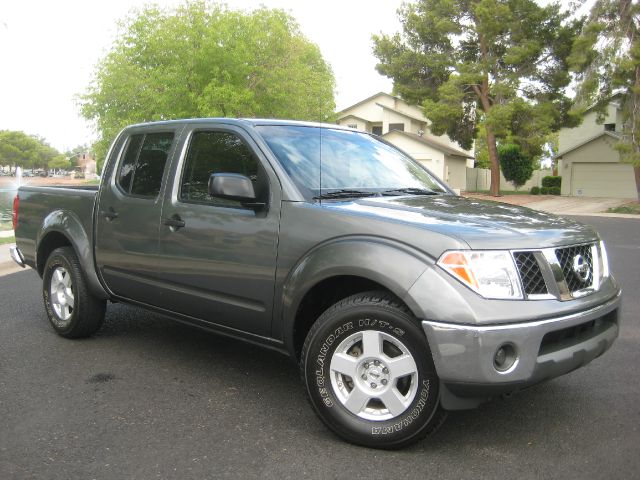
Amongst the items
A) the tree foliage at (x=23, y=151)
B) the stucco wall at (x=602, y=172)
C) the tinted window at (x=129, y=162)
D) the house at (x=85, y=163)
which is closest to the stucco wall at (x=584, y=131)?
the stucco wall at (x=602, y=172)

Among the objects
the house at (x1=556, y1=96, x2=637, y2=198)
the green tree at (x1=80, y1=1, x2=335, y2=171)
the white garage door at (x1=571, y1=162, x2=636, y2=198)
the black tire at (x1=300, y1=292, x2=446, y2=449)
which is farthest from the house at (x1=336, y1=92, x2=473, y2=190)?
the black tire at (x1=300, y1=292, x2=446, y2=449)

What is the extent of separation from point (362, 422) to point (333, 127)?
7.63 ft

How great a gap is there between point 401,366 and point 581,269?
3.70ft

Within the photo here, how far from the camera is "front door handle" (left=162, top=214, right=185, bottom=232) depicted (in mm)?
4215

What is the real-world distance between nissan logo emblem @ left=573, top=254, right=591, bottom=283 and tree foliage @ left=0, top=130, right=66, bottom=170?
95472 millimetres

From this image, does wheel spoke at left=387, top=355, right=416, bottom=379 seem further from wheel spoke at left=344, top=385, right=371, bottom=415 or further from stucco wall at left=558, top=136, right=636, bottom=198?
stucco wall at left=558, top=136, right=636, bottom=198

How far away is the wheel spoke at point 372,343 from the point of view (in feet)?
10.5

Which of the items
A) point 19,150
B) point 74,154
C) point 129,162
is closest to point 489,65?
point 129,162

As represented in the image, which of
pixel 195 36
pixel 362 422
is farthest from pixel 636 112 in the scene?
pixel 362 422

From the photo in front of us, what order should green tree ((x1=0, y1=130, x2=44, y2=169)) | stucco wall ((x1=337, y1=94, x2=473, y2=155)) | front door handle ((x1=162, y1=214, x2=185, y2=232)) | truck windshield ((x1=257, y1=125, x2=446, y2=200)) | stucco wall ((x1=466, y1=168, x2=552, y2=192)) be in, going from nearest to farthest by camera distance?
truck windshield ((x1=257, y1=125, x2=446, y2=200)) → front door handle ((x1=162, y1=214, x2=185, y2=232)) → stucco wall ((x1=466, y1=168, x2=552, y2=192)) → stucco wall ((x1=337, y1=94, x2=473, y2=155)) → green tree ((x1=0, y1=130, x2=44, y2=169))

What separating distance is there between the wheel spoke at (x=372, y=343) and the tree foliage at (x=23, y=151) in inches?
3744

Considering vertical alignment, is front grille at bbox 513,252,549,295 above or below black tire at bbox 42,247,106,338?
above

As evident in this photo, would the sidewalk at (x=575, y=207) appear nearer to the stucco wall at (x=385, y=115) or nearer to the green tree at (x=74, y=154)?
the stucco wall at (x=385, y=115)

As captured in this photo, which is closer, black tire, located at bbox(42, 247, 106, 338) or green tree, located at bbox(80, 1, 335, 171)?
black tire, located at bbox(42, 247, 106, 338)
